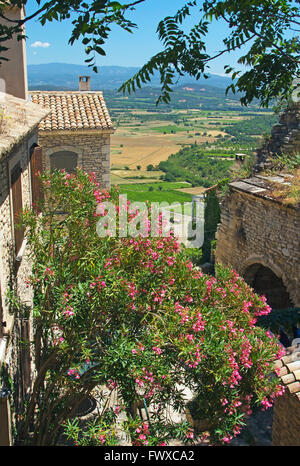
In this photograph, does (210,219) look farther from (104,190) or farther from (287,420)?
(287,420)

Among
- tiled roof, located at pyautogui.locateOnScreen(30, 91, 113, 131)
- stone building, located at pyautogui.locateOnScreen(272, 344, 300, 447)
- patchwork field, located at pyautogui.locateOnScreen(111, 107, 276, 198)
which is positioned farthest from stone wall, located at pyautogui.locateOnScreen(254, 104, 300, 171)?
patchwork field, located at pyautogui.locateOnScreen(111, 107, 276, 198)

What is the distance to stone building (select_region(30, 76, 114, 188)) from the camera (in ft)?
47.7

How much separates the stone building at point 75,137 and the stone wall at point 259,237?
512cm

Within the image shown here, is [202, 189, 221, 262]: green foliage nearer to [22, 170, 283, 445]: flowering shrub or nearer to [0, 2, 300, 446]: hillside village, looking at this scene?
[0, 2, 300, 446]: hillside village

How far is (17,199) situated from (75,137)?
27.4 ft

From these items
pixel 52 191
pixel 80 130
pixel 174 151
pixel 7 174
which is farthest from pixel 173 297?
pixel 174 151

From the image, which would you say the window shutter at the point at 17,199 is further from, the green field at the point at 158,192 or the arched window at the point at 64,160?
the green field at the point at 158,192

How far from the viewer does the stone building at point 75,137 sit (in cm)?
1454

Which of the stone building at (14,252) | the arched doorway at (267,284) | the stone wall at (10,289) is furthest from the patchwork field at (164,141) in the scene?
the stone wall at (10,289)

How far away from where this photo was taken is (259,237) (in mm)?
10516

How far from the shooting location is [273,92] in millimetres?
5879

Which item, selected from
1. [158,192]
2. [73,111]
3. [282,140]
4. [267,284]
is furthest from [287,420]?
[158,192]

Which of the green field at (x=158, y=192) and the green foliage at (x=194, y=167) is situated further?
the green foliage at (x=194, y=167)

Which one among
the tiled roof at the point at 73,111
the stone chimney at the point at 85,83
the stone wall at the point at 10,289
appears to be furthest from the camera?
the stone chimney at the point at 85,83
